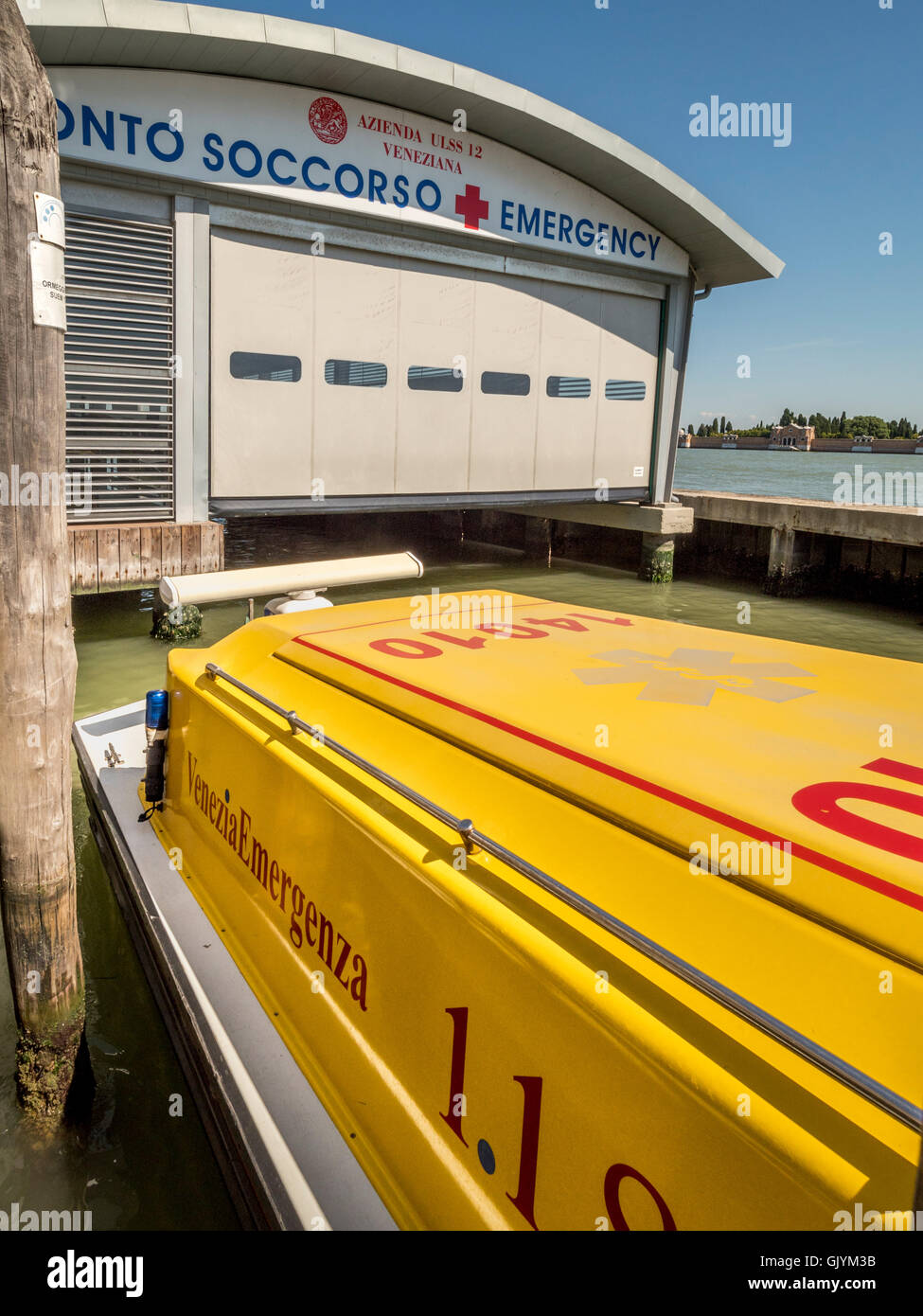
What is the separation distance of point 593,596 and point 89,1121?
1322 cm

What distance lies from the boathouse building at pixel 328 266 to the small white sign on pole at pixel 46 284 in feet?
23.5

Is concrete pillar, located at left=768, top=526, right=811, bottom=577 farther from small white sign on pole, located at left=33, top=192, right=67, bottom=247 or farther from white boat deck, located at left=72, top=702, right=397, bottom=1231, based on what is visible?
small white sign on pole, located at left=33, top=192, right=67, bottom=247

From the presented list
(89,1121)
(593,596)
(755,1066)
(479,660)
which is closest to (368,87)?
(593,596)

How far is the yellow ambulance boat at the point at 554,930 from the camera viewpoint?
4.73 feet

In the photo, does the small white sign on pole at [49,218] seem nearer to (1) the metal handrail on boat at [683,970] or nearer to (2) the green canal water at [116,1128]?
(1) the metal handrail on boat at [683,970]

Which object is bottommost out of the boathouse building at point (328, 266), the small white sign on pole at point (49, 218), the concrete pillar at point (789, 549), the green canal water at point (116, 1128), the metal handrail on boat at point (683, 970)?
the green canal water at point (116, 1128)

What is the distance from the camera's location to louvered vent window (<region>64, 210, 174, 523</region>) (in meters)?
9.32

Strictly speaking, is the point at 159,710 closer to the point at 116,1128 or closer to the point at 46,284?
the point at 116,1128

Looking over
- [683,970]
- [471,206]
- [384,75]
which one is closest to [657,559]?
[471,206]

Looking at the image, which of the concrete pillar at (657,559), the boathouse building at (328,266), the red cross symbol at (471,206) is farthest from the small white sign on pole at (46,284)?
the concrete pillar at (657,559)

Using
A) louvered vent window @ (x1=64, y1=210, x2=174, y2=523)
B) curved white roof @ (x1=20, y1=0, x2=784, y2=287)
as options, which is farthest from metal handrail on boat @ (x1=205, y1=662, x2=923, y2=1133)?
curved white roof @ (x1=20, y1=0, x2=784, y2=287)

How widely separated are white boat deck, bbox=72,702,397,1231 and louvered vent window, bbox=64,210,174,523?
6.73 metres

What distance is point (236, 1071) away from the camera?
2609mm

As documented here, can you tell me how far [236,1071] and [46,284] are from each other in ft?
8.25
